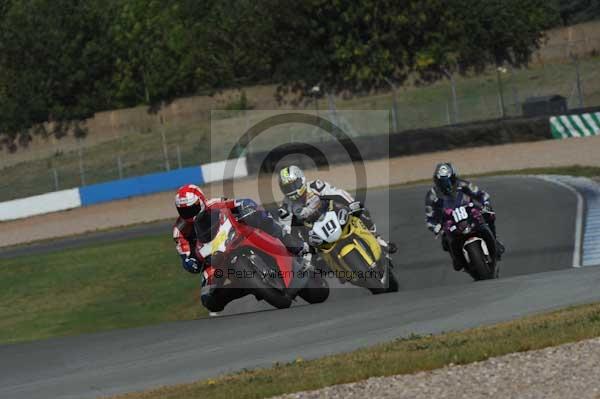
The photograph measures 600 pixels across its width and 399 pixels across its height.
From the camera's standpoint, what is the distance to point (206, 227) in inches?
495

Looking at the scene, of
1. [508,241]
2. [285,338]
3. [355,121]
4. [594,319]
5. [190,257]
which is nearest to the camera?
[594,319]

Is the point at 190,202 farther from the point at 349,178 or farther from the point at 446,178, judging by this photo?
the point at 349,178

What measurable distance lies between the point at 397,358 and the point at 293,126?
3377 centimetres

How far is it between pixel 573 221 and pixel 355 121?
72.4 ft

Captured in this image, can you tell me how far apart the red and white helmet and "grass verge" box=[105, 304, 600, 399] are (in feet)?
10.8

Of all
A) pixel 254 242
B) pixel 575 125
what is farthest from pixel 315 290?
pixel 575 125

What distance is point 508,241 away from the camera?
720 inches

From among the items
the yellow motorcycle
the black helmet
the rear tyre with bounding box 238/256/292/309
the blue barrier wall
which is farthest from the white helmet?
the blue barrier wall

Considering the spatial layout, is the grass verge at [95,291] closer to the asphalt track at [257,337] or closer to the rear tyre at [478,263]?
the asphalt track at [257,337]

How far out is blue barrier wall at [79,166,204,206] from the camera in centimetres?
3862

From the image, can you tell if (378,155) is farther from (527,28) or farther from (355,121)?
(527,28)

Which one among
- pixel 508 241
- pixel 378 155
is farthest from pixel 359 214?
pixel 378 155

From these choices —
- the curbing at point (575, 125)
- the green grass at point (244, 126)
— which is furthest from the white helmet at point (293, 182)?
the green grass at point (244, 126)

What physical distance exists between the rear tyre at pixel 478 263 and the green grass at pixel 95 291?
175 inches
